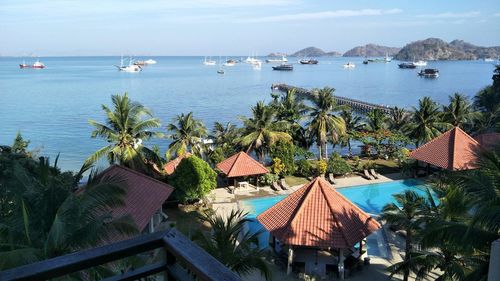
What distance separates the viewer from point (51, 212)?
36.5ft

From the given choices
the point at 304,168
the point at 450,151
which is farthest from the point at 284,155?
the point at 450,151

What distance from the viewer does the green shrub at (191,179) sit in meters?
24.6

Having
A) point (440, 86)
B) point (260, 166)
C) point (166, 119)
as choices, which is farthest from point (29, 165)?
point (440, 86)

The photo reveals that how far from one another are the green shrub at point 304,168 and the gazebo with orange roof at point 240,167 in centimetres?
433

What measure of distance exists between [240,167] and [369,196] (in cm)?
917

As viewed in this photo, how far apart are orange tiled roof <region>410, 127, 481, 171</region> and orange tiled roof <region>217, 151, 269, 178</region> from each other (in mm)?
11923

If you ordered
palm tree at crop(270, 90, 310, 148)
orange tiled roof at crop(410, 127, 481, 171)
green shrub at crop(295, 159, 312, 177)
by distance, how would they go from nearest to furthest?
orange tiled roof at crop(410, 127, 481, 171)
green shrub at crop(295, 159, 312, 177)
palm tree at crop(270, 90, 310, 148)

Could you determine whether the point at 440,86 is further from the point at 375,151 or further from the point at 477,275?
the point at 477,275

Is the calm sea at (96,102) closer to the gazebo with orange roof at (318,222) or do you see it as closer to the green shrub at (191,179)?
the green shrub at (191,179)

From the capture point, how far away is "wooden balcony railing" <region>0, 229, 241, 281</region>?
225 centimetres

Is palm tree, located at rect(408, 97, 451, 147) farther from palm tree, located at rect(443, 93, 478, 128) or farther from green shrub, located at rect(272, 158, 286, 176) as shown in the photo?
green shrub, located at rect(272, 158, 286, 176)

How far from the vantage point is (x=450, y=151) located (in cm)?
3041

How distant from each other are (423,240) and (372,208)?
55.0 ft

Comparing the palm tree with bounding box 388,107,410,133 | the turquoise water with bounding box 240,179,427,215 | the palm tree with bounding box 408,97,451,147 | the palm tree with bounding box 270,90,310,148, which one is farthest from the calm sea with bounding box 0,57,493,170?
the palm tree with bounding box 408,97,451,147
